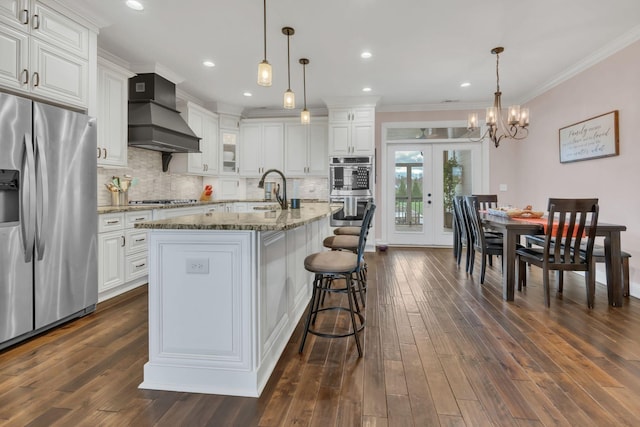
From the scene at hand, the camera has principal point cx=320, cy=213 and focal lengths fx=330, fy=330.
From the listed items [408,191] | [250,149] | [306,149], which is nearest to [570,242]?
[408,191]

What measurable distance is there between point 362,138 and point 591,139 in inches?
121

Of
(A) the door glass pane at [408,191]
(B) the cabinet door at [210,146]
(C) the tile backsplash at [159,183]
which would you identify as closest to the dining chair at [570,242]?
(C) the tile backsplash at [159,183]

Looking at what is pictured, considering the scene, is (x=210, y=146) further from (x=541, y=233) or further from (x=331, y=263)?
(x=541, y=233)

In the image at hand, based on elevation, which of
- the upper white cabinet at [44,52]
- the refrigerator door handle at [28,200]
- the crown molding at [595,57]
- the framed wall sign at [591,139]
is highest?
the crown molding at [595,57]

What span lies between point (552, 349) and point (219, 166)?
531 centimetres

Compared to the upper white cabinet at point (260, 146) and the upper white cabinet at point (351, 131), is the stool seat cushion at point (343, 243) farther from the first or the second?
the upper white cabinet at point (260, 146)

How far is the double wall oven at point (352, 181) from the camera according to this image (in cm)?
564

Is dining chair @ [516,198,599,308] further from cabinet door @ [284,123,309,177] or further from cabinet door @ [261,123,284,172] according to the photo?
cabinet door @ [261,123,284,172]

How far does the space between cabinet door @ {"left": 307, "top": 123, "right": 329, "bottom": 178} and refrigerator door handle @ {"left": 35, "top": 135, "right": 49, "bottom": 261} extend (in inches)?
163

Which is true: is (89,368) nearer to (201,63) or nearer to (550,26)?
(201,63)

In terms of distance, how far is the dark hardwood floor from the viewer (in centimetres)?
150

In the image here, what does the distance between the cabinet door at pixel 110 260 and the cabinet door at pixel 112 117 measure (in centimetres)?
86

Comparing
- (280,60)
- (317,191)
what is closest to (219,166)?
(317,191)

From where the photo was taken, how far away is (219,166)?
5922 millimetres
